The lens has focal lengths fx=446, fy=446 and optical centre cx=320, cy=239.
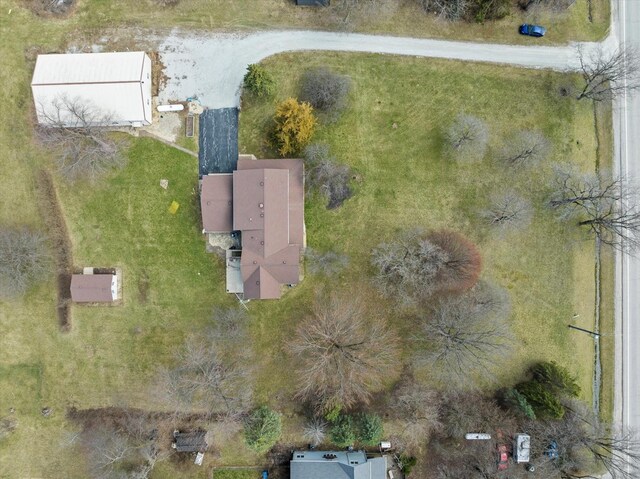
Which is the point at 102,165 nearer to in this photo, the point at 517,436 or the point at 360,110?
the point at 360,110

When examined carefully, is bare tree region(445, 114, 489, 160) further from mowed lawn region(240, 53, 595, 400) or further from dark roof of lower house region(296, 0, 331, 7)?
dark roof of lower house region(296, 0, 331, 7)

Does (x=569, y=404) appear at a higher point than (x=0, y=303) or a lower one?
lower

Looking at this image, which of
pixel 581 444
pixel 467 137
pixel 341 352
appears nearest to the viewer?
pixel 341 352

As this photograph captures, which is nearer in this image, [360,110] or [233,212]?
[233,212]

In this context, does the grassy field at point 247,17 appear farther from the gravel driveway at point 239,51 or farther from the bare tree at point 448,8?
the gravel driveway at point 239,51

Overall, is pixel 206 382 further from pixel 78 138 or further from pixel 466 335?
pixel 78 138

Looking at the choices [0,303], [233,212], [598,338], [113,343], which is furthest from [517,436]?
[0,303]

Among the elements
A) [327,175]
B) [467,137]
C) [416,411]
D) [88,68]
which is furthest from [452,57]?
[88,68]

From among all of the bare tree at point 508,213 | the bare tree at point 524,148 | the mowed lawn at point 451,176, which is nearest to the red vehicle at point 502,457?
the mowed lawn at point 451,176
